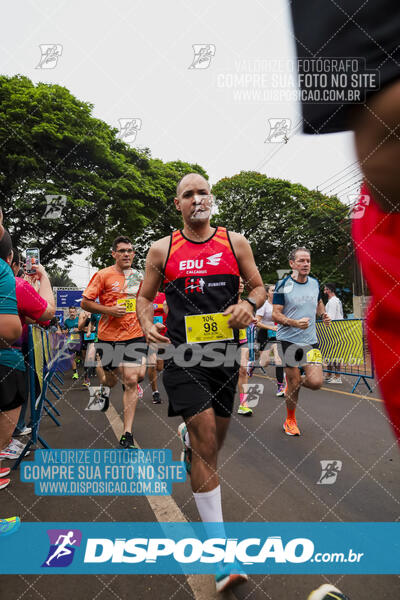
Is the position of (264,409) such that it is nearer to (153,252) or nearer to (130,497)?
(130,497)

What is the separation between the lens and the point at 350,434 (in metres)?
4.60

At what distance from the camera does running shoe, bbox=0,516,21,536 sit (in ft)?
8.27

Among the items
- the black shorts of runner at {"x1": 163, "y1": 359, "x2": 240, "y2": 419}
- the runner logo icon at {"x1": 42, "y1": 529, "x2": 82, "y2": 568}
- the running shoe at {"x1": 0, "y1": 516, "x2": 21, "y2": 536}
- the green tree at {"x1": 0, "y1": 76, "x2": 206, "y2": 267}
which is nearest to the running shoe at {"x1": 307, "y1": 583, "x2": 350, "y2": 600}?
the black shorts of runner at {"x1": 163, "y1": 359, "x2": 240, "y2": 419}

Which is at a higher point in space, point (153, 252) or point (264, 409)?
point (153, 252)

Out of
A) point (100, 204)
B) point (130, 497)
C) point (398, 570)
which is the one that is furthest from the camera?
point (100, 204)

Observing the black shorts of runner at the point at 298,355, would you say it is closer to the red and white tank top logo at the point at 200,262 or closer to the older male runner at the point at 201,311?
the older male runner at the point at 201,311

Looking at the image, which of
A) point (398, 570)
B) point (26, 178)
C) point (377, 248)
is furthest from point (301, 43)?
point (26, 178)

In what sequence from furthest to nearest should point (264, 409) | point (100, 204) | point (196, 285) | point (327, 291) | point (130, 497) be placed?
point (100, 204) → point (327, 291) → point (264, 409) → point (130, 497) → point (196, 285)

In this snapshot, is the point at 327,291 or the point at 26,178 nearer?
the point at 327,291

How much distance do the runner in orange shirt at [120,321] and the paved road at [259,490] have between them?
2.54ft

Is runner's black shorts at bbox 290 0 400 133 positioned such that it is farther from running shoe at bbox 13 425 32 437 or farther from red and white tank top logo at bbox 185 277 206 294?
running shoe at bbox 13 425 32 437

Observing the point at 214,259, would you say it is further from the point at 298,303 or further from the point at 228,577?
the point at 298,303

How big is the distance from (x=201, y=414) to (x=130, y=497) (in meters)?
1.37

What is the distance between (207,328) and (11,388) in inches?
68.9
